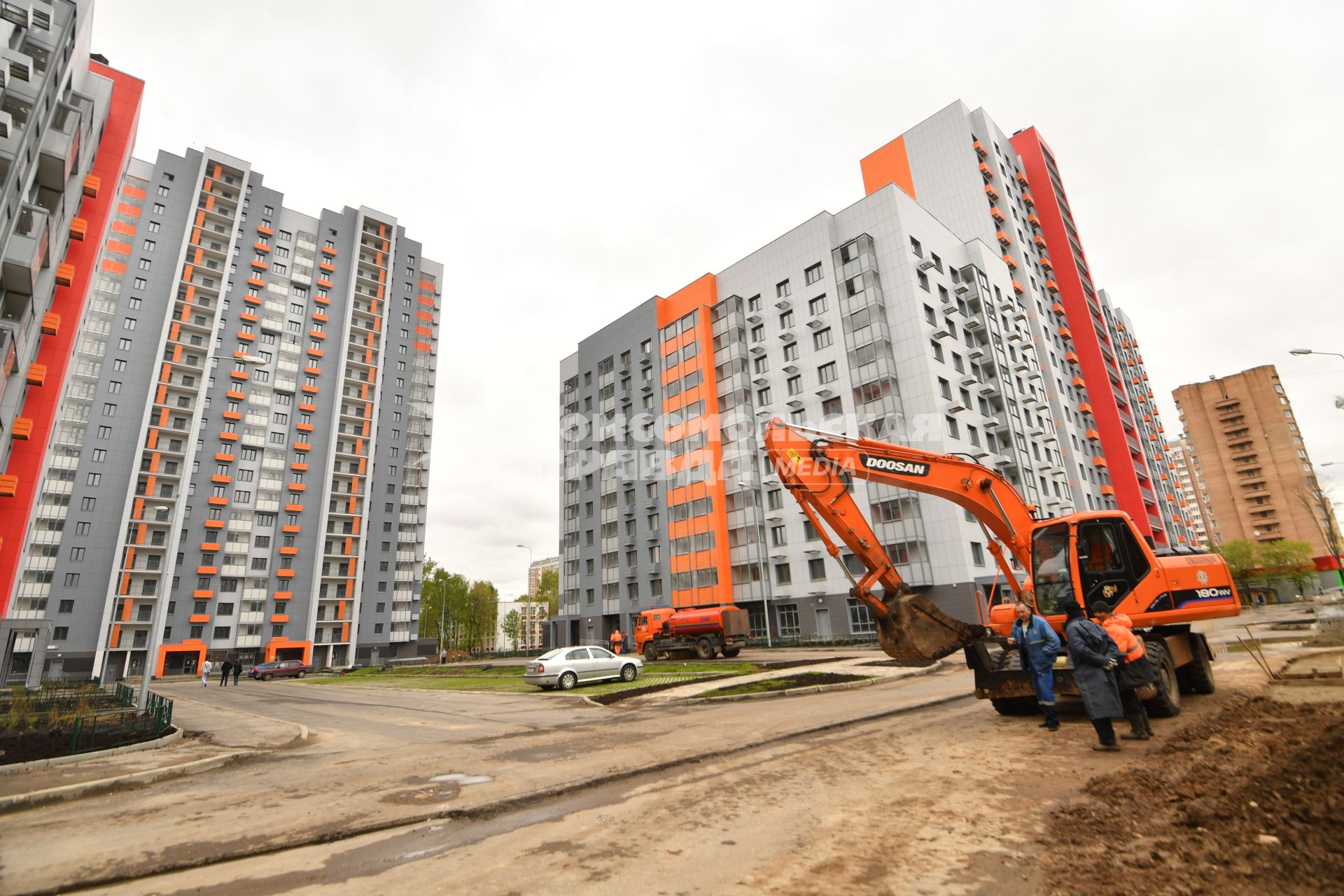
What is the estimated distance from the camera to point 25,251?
22.6 m

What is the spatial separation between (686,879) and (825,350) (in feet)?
153

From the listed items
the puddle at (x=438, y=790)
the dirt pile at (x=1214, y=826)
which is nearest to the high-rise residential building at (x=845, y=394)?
the dirt pile at (x=1214, y=826)

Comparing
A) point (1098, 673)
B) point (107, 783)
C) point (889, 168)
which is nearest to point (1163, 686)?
point (1098, 673)

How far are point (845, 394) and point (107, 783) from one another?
144ft

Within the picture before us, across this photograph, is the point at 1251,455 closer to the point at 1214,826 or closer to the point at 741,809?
the point at 1214,826

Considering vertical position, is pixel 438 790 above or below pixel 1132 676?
below

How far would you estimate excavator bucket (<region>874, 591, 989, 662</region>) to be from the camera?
10.2 m

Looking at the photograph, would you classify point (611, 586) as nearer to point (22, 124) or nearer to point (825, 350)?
point (825, 350)

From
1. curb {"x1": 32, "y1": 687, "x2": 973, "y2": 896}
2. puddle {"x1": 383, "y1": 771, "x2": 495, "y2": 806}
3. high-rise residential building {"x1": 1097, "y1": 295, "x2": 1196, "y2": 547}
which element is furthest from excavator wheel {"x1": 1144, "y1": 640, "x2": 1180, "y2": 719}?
high-rise residential building {"x1": 1097, "y1": 295, "x2": 1196, "y2": 547}

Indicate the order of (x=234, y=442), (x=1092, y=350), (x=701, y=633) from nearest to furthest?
(x=701, y=633)
(x=1092, y=350)
(x=234, y=442)

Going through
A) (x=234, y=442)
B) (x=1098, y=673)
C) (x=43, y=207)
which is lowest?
(x=1098, y=673)

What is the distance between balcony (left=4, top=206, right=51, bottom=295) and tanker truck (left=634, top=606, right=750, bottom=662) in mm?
31209

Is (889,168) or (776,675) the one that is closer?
(776,675)

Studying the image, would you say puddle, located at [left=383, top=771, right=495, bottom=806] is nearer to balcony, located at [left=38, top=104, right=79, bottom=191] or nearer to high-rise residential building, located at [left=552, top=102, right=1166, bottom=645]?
balcony, located at [left=38, top=104, right=79, bottom=191]
